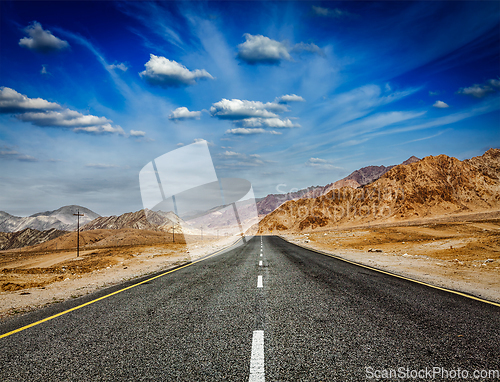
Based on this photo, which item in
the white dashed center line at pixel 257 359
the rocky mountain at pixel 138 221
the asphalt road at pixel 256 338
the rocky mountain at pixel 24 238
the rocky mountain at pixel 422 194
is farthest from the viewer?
the rocky mountain at pixel 138 221

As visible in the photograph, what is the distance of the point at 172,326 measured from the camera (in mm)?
4746

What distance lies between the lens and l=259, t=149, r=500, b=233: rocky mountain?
83725mm

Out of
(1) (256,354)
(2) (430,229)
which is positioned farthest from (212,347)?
(2) (430,229)

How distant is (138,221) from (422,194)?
131 m

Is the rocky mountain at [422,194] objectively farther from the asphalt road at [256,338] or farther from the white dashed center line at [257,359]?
the white dashed center line at [257,359]

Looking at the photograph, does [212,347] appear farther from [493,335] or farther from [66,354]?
[493,335]

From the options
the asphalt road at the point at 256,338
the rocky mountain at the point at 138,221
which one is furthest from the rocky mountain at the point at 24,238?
the asphalt road at the point at 256,338

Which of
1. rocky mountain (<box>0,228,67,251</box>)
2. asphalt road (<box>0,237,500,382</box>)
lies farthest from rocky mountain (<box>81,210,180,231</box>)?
asphalt road (<box>0,237,500,382</box>)

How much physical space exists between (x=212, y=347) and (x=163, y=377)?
88 cm

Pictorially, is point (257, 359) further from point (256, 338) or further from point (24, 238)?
point (24, 238)

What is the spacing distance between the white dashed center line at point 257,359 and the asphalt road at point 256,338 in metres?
0.01

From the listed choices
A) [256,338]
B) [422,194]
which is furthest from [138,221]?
[256,338]

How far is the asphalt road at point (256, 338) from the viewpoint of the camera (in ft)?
10.6

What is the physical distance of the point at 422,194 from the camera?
8931 cm
